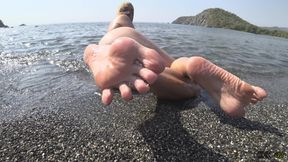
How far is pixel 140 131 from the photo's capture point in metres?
3.47

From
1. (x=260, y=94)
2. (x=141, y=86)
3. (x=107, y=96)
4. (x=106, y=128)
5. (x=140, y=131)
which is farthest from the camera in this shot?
(x=106, y=128)

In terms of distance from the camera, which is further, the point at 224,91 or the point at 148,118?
the point at 148,118

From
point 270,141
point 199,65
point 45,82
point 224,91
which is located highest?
point 199,65

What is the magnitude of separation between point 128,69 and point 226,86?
1.23m

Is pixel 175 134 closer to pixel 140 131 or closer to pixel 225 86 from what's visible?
pixel 140 131

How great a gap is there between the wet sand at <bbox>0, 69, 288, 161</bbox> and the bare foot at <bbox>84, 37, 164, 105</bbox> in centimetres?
64

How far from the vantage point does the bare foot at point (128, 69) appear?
2.70m

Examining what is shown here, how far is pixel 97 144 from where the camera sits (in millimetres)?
3180

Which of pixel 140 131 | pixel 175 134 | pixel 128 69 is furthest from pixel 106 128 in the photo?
pixel 128 69

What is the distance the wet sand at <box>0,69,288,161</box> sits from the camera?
300cm

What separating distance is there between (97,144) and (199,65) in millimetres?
1395

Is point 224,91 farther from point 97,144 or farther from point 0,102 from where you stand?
point 0,102

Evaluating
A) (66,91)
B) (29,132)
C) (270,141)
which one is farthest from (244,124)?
(66,91)

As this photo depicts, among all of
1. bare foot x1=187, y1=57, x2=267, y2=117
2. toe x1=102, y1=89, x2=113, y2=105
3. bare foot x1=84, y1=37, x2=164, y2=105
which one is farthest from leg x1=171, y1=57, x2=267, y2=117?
toe x1=102, y1=89, x2=113, y2=105
